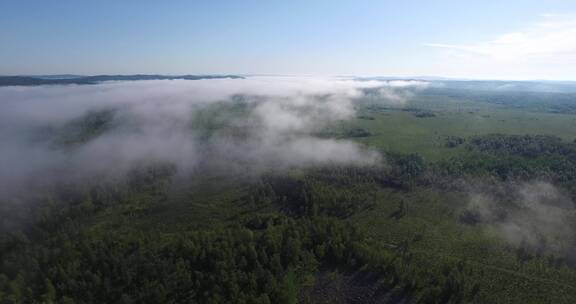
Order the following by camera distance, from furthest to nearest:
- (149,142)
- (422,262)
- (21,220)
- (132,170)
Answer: (149,142), (132,170), (21,220), (422,262)

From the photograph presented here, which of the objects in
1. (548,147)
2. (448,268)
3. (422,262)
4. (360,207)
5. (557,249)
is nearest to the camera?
(448,268)

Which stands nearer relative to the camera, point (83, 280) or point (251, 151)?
point (83, 280)

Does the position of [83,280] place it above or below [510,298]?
above

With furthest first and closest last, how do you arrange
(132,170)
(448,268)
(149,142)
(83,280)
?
(149,142) → (132,170) → (448,268) → (83,280)

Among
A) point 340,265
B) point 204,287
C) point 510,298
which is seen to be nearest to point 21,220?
point 204,287

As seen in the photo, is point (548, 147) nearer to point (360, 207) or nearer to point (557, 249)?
point (557, 249)

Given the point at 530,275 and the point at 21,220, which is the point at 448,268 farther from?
the point at 21,220

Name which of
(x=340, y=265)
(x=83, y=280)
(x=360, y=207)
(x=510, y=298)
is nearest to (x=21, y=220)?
(x=83, y=280)

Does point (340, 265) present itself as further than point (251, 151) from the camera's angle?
No

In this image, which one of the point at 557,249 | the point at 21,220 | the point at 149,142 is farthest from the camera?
the point at 149,142
